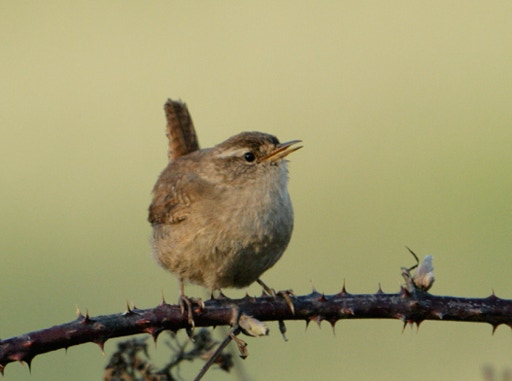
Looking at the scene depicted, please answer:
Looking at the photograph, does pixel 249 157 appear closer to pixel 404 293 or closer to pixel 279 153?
pixel 279 153

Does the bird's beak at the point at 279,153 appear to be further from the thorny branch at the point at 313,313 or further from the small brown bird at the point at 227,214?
the thorny branch at the point at 313,313

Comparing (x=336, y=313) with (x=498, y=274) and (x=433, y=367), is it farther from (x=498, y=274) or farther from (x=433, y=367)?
(x=498, y=274)

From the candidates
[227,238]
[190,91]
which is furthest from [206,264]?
[190,91]

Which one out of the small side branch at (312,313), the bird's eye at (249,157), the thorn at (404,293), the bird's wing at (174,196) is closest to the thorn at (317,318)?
the small side branch at (312,313)

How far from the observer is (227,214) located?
4.97 metres

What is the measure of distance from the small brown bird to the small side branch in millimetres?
1728

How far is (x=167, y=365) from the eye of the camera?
2.83 meters

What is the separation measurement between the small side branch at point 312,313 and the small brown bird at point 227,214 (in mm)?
1728

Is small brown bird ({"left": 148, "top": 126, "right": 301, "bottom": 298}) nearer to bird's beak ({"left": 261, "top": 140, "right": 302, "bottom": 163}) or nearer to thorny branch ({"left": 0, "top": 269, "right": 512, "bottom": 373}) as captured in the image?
bird's beak ({"left": 261, "top": 140, "right": 302, "bottom": 163})

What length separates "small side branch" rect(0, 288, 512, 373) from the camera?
2.70 metres

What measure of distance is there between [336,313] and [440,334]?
4.39 meters

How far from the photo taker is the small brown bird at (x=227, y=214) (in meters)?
4.82

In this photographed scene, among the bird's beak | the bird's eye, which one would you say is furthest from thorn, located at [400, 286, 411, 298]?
the bird's eye

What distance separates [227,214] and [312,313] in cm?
205
